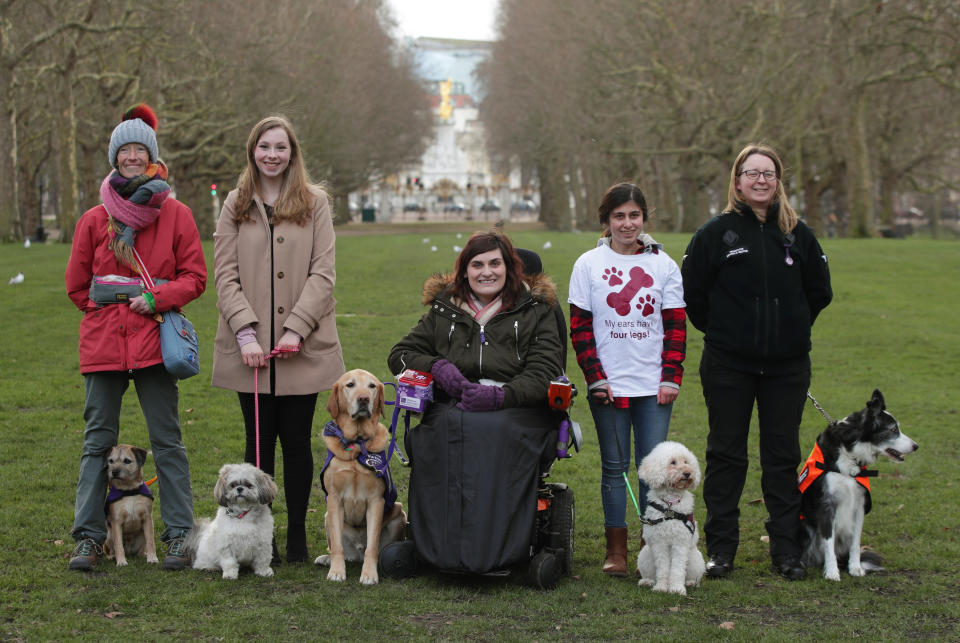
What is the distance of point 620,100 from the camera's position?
3888 cm

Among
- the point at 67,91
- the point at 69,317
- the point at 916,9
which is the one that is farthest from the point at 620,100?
the point at 69,317

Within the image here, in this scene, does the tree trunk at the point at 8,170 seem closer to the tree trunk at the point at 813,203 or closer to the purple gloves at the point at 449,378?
the tree trunk at the point at 813,203

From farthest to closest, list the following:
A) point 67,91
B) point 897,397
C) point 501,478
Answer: point 67,91 < point 897,397 < point 501,478

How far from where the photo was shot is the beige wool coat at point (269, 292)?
5.84 metres

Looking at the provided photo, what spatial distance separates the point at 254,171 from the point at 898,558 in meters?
4.39

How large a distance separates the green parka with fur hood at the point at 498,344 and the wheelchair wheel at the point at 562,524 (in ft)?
1.81

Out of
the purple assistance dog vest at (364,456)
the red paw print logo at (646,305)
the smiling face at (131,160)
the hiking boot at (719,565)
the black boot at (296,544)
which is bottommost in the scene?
the hiking boot at (719,565)

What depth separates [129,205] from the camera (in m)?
5.71

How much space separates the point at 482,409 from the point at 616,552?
1199 mm

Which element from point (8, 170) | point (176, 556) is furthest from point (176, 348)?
point (8, 170)

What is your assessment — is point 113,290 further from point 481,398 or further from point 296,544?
point 481,398

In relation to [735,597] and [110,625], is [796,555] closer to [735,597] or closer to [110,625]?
[735,597]

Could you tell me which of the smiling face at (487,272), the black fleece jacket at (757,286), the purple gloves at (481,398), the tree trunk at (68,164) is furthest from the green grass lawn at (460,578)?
the tree trunk at (68,164)

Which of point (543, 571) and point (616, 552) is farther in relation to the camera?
point (616, 552)
